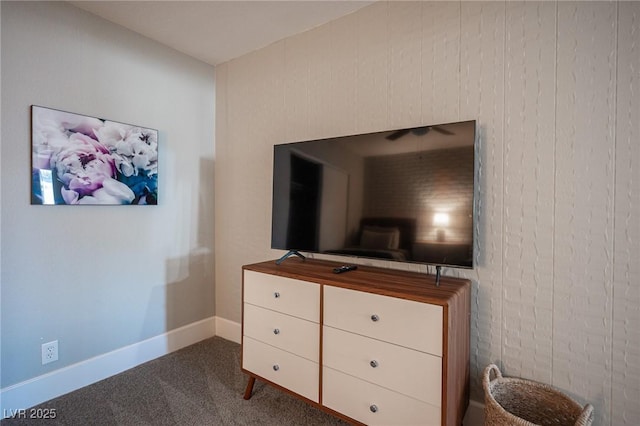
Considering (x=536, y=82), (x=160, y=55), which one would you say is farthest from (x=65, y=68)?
(x=536, y=82)

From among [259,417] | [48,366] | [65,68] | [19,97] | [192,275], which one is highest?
[65,68]

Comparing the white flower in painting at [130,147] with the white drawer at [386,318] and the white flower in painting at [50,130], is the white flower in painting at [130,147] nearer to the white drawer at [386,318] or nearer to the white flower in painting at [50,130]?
the white flower in painting at [50,130]

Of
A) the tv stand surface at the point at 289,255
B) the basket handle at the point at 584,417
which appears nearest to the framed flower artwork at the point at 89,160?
the tv stand surface at the point at 289,255

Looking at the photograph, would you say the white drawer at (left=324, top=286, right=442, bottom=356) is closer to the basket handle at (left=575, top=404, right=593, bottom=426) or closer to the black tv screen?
the black tv screen

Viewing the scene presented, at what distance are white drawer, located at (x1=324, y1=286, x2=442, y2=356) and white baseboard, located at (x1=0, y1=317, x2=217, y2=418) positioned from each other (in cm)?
164

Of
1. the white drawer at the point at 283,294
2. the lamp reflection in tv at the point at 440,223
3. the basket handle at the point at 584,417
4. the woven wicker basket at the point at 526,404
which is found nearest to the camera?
the basket handle at the point at 584,417

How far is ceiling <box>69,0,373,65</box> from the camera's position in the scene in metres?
1.99

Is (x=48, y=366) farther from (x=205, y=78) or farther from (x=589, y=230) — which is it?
(x=589, y=230)

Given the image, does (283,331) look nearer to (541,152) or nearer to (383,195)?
(383,195)

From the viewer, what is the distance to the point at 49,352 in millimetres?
1910

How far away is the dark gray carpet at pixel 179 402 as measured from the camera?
173cm

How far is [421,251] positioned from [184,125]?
7.21 feet

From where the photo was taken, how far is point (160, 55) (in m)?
2.47

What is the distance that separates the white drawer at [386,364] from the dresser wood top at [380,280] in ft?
0.81
